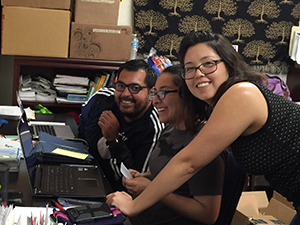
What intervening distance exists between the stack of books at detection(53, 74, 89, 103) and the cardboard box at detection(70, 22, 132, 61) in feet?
0.87

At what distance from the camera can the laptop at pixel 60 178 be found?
1279mm

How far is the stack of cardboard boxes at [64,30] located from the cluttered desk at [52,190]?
1487mm

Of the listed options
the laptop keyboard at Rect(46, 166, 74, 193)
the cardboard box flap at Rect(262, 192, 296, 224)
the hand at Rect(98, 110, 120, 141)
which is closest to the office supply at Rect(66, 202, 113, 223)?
the laptop keyboard at Rect(46, 166, 74, 193)

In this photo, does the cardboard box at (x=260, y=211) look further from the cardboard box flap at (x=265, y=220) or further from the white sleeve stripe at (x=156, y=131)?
the white sleeve stripe at (x=156, y=131)

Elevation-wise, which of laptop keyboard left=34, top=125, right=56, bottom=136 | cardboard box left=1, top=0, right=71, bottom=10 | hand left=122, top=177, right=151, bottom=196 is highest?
cardboard box left=1, top=0, right=71, bottom=10

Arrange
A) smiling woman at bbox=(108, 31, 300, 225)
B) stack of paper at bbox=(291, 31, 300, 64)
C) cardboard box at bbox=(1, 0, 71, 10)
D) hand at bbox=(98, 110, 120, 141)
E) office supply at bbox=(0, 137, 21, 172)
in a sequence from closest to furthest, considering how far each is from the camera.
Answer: smiling woman at bbox=(108, 31, 300, 225)
office supply at bbox=(0, 137, 21, 172)
hand at bbox=(98, 110, 120, 141)
cardboard box at bbox=(1, 0, 71, 10)
stack of paper at bbox=(291, 31, 300, 64)

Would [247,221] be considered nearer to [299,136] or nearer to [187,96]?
[187,96]

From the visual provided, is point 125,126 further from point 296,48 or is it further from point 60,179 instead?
point 296,48

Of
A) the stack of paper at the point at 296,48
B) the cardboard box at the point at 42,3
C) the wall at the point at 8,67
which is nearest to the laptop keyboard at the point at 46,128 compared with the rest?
the cardboard box at the point at 42,3

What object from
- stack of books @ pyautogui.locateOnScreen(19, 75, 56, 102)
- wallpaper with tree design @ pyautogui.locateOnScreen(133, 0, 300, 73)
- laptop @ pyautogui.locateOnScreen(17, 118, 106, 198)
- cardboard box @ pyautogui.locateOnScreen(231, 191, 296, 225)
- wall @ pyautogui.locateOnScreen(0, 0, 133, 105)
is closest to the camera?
laptop @ pyautogui.locateOnScreen(17, 118, 106, 198)

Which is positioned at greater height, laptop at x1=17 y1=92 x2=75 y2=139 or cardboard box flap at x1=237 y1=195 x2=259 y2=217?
laptop at x1=17 y1=92 x2=75 y2=139

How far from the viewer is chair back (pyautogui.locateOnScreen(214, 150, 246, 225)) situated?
1312 mm

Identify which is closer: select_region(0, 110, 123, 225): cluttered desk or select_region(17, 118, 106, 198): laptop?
select_region(0, 110, 123, 225): cluttered desk

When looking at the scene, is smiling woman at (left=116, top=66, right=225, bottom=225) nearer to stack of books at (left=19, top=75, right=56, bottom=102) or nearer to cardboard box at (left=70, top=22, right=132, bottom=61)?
cardboard box at (left=70, top=22, right=132, bottom=61)
